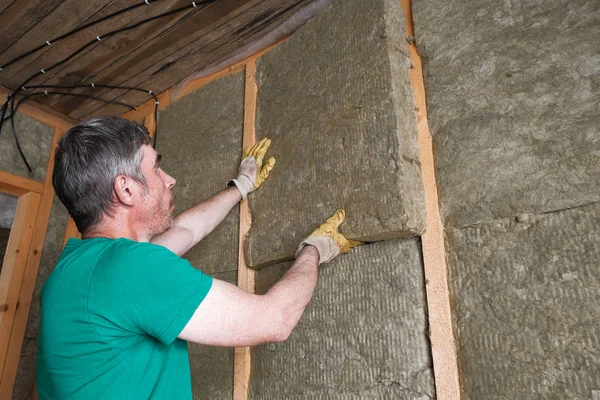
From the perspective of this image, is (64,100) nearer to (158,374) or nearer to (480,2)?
(158,374)

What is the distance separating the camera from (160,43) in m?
1.95

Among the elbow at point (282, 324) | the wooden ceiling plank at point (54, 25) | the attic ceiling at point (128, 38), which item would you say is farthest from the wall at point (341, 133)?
the wooden ceiling plank at point (54, 25)

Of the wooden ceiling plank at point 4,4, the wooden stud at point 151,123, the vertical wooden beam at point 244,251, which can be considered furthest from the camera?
the wooden stud at point 151,123

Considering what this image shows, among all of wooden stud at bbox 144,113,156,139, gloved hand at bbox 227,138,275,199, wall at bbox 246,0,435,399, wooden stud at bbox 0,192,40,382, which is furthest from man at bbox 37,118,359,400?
wooden stud at bbox 0,192,40,382

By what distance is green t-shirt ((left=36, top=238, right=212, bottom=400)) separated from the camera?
35.2 inches

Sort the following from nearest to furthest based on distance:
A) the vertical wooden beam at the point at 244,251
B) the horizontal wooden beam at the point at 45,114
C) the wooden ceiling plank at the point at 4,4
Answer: the vertical wooden beam at the point at 244,251
the wooden ceiling plank at the point at 4,4
the horizontal wooden beam at the point at 45,114

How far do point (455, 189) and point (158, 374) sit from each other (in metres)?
0.93

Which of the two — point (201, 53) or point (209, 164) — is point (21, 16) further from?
point (209, 164)

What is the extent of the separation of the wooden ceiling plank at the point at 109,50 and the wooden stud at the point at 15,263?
641 mm

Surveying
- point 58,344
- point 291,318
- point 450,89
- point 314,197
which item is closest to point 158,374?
point 58,344

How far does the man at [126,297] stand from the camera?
904 millimetres

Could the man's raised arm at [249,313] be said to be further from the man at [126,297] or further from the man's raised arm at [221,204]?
the man's raised arm at [221,204]

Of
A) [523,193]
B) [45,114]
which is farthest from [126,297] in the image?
[45,114]

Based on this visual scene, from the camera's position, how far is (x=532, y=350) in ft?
3.22
